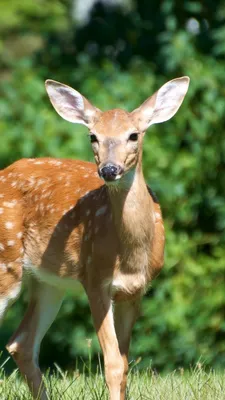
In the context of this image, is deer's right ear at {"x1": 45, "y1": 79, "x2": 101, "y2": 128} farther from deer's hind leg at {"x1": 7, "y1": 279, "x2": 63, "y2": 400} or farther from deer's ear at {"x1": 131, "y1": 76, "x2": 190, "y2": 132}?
deer's hind leg at {"x1": 7, "y1": 279, "x2": 63, "y2": 400}

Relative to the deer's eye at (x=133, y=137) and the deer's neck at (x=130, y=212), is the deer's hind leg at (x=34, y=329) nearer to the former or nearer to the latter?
the deer's neck at (x=130, y=212)

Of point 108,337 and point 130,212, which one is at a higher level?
point 130,212

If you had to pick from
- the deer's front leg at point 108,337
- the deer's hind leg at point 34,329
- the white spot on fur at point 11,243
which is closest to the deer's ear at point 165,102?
the deer's front leg at point 108,337

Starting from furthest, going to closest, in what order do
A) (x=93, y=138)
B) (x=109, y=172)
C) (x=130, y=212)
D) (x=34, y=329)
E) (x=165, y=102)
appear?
(x=34, y=329) < (x=165, y=102) < (x=130, y=212) < (x=93, y=138) < (x=109, y=172)

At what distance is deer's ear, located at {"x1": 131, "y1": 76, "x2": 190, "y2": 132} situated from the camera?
6.58m

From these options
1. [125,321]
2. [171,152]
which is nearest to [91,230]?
[125,321]

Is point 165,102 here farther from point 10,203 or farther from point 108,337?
point 108,337

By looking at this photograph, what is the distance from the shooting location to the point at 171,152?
9.52m

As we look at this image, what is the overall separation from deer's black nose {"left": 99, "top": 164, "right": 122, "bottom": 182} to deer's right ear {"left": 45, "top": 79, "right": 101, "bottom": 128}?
0.84m

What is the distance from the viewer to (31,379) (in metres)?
7.07

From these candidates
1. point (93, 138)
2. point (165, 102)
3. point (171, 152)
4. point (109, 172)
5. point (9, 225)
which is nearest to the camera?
point (109, 172)

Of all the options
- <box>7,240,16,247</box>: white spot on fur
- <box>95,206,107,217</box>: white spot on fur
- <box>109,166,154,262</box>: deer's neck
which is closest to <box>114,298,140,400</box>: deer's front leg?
<box>109,166,154,262</box>: deer's neck

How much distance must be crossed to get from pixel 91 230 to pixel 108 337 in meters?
0.71

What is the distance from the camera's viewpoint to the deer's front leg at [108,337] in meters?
6.14
